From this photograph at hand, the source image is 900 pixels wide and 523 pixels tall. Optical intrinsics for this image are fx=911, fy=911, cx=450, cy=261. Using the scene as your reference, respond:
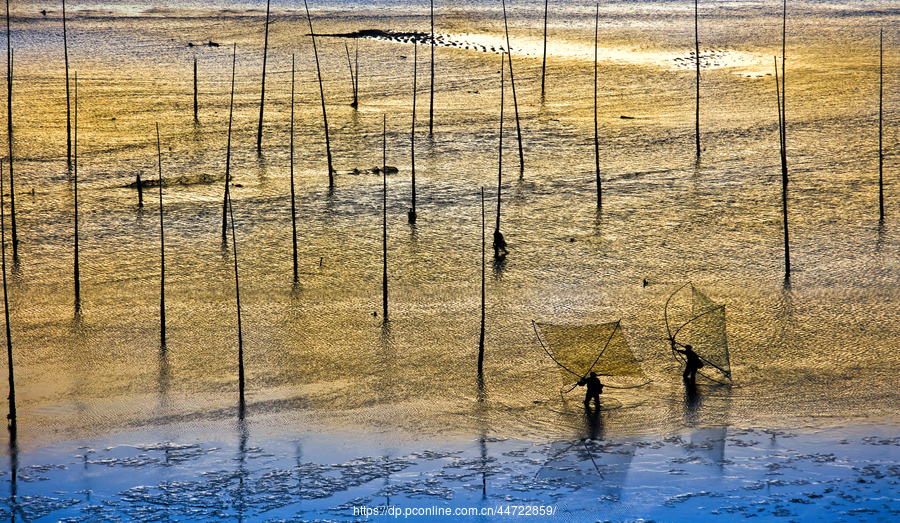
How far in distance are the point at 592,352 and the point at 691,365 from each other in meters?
1.38

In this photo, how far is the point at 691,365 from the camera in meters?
12.7

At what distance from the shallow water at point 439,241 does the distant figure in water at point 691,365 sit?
0.78 ft

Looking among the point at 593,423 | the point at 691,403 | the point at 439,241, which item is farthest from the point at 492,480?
the point at 439,241

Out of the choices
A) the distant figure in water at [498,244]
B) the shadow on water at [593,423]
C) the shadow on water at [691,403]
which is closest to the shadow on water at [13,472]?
the shadow on water at [593,423]

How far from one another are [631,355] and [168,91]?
18811 millimetres

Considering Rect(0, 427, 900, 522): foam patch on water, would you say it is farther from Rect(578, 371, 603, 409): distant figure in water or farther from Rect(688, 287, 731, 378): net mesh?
Rect(688, 287, 731, 378): net mesh

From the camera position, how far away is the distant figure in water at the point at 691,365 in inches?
499

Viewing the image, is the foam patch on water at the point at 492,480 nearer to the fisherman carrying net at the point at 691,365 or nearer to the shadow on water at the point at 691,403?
the shadow on water at the point at 691,403

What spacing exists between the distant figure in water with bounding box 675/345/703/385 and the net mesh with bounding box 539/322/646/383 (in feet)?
2.02

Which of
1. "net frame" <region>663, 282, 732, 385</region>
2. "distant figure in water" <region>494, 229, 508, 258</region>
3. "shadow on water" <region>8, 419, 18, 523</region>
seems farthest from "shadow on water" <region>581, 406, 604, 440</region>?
"shadow on water" <region>8, 419, 18, 523</region>

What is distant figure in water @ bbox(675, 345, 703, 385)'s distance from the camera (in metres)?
12.7

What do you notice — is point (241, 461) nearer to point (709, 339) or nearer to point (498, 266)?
point (709, 339)

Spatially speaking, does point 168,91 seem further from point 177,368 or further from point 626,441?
point 626,441

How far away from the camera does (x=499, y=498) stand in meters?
10.7
